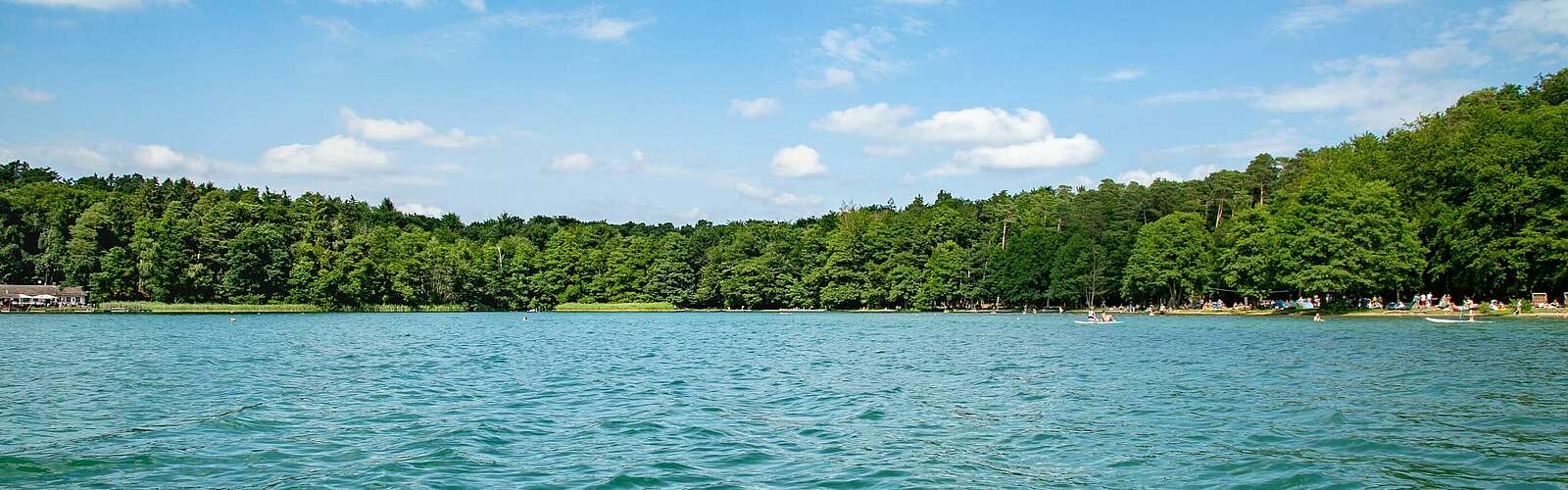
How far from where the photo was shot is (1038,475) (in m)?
12.5

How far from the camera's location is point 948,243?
12069 cm

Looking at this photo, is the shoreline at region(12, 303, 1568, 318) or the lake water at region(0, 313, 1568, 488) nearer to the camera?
the lake water at region(0, 313, 1568, 488)

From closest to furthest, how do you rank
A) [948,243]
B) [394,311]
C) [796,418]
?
[796,418] < [394,311] < [948,243]

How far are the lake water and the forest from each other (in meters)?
37.4

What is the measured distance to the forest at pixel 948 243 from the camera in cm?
6825

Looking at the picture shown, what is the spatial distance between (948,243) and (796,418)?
10488cm

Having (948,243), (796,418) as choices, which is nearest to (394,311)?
(948,243)

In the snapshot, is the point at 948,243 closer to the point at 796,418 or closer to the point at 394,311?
the point at 394,311

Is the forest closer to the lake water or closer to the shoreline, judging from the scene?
the shoreline

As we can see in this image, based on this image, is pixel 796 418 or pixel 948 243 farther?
pixel 948 243

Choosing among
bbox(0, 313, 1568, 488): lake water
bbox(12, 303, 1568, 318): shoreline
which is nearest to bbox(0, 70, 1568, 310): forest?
bbox(12, 303, 1568, 318): shoreline

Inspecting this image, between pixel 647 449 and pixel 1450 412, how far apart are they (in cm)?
1423

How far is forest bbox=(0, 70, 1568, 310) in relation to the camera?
224 ft

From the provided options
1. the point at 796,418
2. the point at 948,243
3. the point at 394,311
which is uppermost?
the point at 948,243
